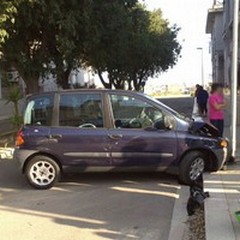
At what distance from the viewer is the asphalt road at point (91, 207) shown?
23.2ft

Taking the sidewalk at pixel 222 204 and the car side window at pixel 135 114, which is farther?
the car side window at pixel 135 114

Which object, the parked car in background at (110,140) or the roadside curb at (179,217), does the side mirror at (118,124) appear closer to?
the parked car in background at (110,140)

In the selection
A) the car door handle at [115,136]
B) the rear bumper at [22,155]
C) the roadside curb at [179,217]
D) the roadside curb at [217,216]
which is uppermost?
the car door handle at [115,136]

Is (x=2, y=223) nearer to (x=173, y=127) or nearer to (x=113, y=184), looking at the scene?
(x=113, y=184)

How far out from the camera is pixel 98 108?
10.0m

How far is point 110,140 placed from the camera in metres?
9.84

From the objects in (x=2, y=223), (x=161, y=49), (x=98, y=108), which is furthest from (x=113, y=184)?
(x=161, y=49)

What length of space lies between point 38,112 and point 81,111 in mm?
747

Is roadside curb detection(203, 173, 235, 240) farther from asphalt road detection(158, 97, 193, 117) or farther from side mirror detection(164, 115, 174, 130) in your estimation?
asphalt road detection(158, 97, 193, 117)

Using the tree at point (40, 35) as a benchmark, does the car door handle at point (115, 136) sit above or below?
below

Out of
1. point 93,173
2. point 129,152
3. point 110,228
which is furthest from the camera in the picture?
point 93,173

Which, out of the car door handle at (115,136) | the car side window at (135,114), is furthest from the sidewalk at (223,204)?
the car door handle at (115,136)

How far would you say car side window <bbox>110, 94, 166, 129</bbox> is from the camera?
32.7 ft

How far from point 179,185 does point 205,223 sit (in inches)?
125
